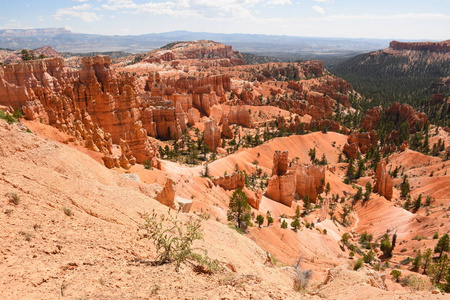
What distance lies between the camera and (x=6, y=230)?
26.4ft

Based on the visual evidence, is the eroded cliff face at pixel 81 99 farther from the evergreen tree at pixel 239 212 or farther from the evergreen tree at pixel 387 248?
the evergreen tree at pixel 387 248

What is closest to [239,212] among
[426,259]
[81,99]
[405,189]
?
[426,259]

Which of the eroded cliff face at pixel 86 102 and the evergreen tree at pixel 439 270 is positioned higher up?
the eroded cliff face at pixel 86 102

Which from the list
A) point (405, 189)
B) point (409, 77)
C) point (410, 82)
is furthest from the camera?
point (409, 77)

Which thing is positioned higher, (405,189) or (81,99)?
(81,99)

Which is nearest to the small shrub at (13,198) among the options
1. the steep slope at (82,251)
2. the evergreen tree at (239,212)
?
the steep slope at (82,251)

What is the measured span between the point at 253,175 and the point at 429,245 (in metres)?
22.5

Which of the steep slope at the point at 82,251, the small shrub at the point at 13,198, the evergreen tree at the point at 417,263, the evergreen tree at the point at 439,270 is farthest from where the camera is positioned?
the evergreen tree at the point at 417,263

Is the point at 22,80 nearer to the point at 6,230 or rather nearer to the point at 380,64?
the point at 6,230

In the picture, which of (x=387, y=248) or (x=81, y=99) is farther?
(x=81, y=99)

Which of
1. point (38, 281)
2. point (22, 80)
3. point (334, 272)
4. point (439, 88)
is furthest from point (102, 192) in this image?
point (439, 88)

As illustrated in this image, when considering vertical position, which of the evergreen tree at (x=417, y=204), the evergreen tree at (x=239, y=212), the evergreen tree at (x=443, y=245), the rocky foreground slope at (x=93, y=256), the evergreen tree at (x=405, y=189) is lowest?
the evergreen tree at (x=405, y=189)

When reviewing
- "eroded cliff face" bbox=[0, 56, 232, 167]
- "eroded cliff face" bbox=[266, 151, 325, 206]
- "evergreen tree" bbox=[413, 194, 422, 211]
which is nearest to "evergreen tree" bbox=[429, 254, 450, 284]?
"eroded cliff face" bbox=[266, 151, 325, 206]

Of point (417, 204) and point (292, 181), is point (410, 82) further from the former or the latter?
point (292, 181)
